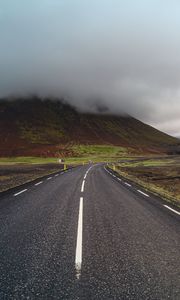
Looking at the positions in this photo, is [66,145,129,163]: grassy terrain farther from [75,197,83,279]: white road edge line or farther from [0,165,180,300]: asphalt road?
[75,197,83,279]: white road edge line

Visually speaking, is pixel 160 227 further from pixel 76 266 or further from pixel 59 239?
pixel 76 266

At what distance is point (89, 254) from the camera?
5754 millimetres

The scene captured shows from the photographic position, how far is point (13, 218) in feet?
29.7

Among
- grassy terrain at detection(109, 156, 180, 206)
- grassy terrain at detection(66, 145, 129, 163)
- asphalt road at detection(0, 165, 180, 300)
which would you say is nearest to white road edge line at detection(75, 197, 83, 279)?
asphalt road at detection(0, 165, 180, 300)

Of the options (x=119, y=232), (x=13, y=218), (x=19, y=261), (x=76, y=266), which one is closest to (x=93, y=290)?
(x=76, y=266)

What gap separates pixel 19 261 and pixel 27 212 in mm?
4753

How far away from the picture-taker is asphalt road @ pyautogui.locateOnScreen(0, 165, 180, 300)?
4285 mm

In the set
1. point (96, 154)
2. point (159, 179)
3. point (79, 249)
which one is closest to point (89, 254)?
point (79, 249)

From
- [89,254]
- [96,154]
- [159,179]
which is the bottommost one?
[159,179]

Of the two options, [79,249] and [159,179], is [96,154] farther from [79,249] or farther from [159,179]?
[79,249]

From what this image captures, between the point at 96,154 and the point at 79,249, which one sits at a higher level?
the point at 96,154

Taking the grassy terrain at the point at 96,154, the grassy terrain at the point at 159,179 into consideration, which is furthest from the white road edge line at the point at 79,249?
the grassy terrain at the point at 96,154

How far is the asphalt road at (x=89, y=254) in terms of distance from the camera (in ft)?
14.1

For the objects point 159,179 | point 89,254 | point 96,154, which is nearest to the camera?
point 89,254
